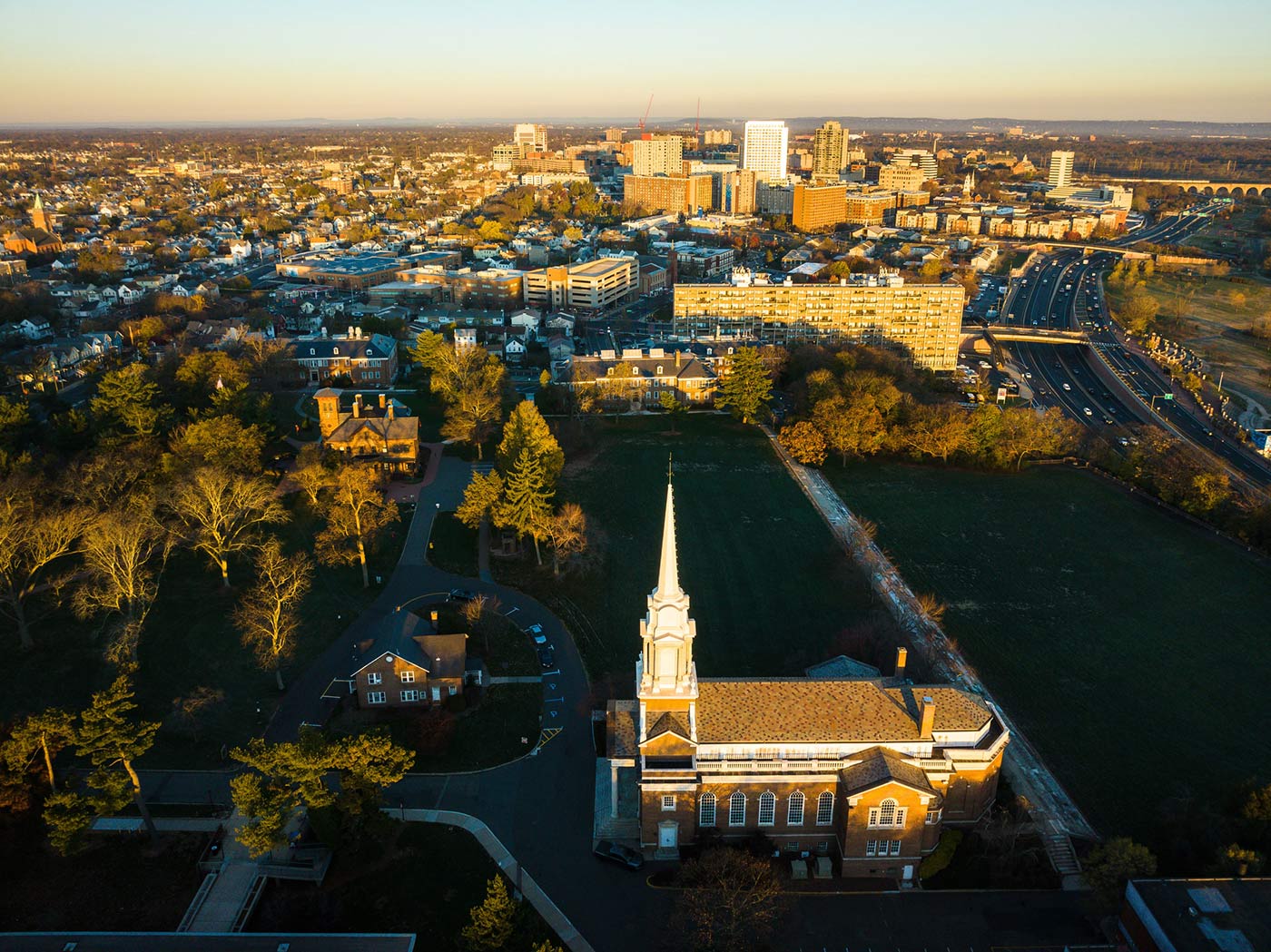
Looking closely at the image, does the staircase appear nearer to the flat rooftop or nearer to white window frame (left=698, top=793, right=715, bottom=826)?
white window frame (left=698, top=793, right=715, bottom=826)

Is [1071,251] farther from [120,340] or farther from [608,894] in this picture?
[608,894]

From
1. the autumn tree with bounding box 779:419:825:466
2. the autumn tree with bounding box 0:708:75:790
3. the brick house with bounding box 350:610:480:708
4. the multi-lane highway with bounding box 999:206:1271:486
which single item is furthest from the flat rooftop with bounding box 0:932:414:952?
the multi-lane highway with bounding box 999:206:1271:486

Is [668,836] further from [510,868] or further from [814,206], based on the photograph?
[814,206]

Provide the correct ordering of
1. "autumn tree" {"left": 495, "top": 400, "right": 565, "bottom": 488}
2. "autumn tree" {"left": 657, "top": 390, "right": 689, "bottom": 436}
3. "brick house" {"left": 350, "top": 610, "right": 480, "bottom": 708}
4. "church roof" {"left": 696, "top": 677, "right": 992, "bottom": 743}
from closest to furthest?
1. "church roof" {"left": 696, "top": 677, "right": 992, "bottom": 743}
2. "brick house" {"left": 350, "top": 610, "right": 480, "bottom": 708}
3. "autumn tree" {"left": 495, "top": 400, "right": 565, "bottom": 488}
4. "autumn tree" {"left": 657, "top": 390, "right": 689, "bottom": 436}

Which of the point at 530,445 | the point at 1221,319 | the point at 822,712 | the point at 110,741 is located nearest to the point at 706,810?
the point at 822,712

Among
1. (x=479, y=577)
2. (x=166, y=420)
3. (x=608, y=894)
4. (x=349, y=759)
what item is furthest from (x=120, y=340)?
(x=608, y=894)

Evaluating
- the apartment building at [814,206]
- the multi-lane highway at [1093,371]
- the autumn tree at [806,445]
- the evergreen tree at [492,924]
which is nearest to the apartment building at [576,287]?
the multi-lane highway at [1093,371]
